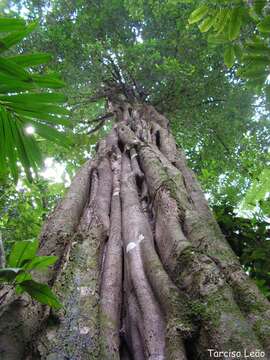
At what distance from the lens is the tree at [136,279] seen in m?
1.37

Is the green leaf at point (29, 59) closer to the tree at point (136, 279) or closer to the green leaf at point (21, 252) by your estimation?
the green leaf at point (21, 252)

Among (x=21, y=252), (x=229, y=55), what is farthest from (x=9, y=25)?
(x=229, y=55)

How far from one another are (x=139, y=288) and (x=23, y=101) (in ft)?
3.70

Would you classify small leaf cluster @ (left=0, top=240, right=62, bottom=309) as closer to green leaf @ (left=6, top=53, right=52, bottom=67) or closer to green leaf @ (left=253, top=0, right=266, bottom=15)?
green leaf @ (left=6, top=53, right=52, bottom=67)

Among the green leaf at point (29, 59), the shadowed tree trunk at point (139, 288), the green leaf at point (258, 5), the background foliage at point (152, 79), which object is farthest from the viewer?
the background foliage at point (152, 79)

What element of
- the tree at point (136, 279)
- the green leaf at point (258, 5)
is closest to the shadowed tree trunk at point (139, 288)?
the tree at point (136, 279)

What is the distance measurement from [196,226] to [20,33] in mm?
1521

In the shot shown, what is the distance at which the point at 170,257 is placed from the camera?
77.2 inches

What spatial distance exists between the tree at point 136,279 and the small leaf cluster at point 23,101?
62cm

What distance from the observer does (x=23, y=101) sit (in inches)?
51.7

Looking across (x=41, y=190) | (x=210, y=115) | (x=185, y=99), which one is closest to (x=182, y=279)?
(x=41, y=190)

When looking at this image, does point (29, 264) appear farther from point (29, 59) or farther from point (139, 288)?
point (139, 288)

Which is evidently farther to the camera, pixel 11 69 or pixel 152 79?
pixel 152 79

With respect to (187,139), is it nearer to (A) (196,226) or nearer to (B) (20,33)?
(A) (196,226)
